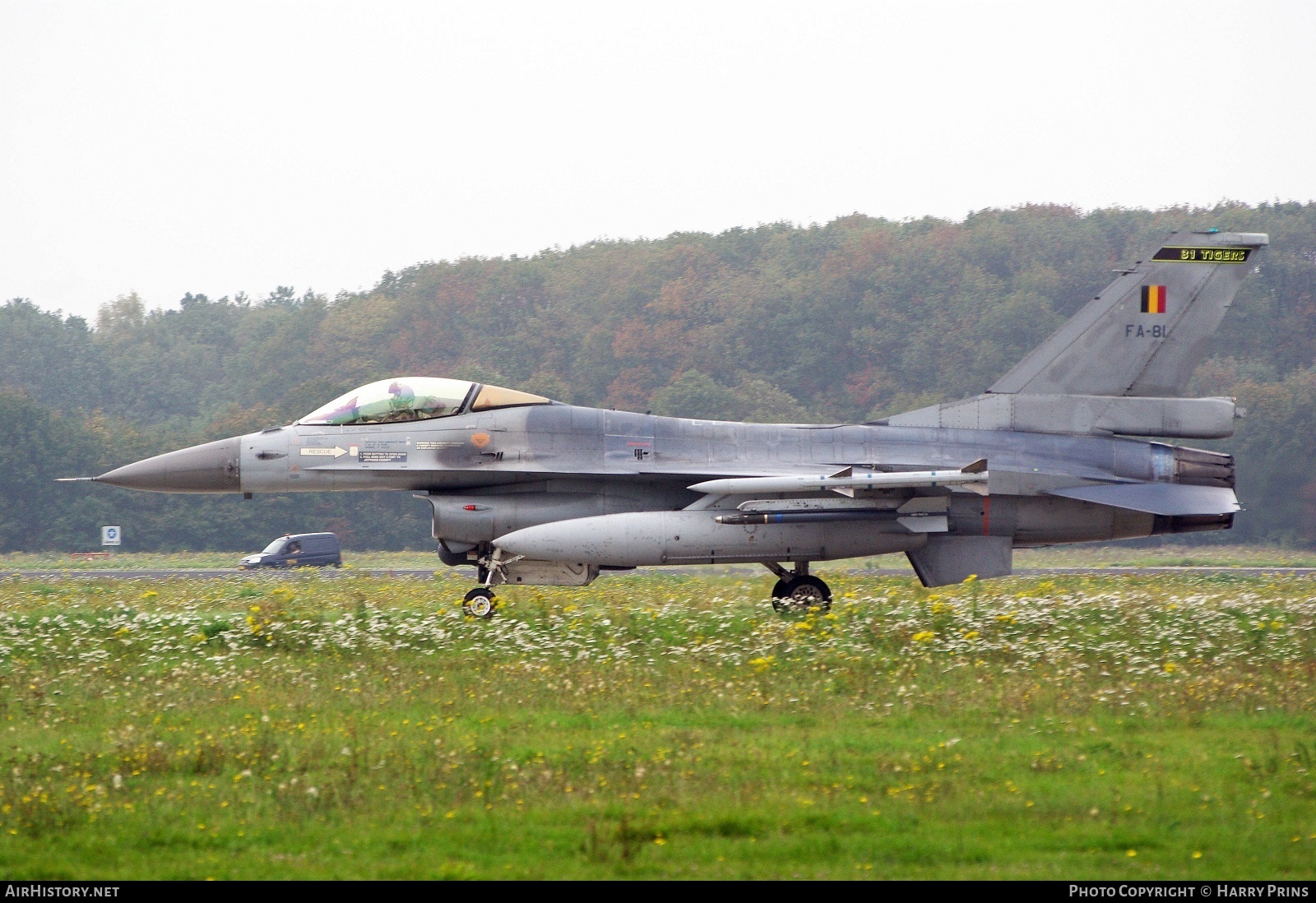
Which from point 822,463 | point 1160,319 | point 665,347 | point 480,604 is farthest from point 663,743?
point 665,347

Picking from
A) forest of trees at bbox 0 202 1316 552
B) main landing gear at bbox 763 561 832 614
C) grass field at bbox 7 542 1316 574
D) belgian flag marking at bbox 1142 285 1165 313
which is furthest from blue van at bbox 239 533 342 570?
belgian flag marking at bbox 1142 285 1165 313

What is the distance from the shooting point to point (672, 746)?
8305 mm

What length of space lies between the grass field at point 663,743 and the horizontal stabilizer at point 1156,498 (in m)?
1.22

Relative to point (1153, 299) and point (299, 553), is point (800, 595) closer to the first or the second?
point (1153, 299)

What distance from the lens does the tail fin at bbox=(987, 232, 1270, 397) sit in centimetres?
1497

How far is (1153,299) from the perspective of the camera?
49.2 ft

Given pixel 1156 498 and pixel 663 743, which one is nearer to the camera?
pixel 663 743

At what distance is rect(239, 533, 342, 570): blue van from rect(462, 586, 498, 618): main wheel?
69.2 feet

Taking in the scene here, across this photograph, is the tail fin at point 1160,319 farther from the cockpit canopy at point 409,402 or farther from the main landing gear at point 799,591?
the cockpit canopy at point 409,402

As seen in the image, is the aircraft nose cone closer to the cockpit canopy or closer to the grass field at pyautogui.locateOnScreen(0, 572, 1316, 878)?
the cockpit canopy

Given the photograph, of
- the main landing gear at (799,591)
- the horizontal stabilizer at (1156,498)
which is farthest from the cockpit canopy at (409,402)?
the horizontal stabilizer at (1156,498)

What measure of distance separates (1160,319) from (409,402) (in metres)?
9.02

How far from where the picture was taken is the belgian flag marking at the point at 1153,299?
49.1 feet
